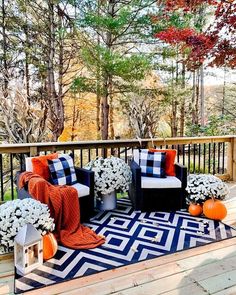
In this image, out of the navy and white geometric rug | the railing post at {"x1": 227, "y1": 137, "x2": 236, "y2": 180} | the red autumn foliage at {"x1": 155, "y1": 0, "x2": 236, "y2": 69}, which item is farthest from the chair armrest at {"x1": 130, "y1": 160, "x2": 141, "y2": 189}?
the red autumn foliage at {"x1": 155, "y1": 0, "x2": 236, "y2": 69}

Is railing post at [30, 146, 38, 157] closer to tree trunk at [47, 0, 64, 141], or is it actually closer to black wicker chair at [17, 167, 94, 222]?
black wicker chair at [17, 167, 94, 222]

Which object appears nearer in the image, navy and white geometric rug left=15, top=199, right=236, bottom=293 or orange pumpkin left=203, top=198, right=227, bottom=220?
navy and white geometric rug left=15, top=199, right=236, bottom=293

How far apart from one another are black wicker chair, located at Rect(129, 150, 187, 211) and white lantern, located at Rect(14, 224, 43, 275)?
1.52 m

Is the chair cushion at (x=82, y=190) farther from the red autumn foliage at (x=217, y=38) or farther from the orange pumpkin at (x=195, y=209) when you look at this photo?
the red autumn foliage at (x=217, y=38)

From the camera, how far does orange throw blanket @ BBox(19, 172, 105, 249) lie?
8.80 feet

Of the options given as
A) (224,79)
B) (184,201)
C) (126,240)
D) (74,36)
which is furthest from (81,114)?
(126,240)

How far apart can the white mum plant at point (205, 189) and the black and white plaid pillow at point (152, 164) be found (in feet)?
1.33

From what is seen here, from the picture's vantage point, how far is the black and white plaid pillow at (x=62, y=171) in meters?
3.16

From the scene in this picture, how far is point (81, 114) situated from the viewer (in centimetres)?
1121

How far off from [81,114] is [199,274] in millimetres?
9614

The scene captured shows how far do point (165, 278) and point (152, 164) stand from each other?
5.70ft

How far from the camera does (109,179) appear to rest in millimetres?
3422

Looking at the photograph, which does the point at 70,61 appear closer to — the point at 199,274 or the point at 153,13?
the point at 153,13

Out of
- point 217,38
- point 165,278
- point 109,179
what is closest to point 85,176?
point 109,179
